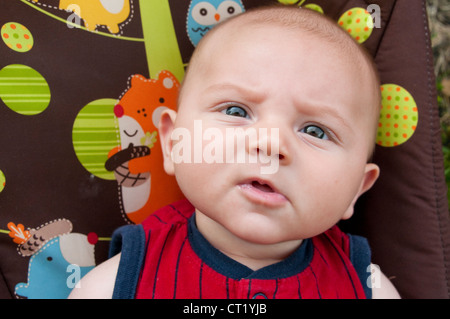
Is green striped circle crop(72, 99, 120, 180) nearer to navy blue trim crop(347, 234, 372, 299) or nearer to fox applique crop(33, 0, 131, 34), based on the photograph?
fox applique crop(33, 0, 131, 34)

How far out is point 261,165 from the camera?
784mm

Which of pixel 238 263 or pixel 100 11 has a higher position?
pixel 100 11

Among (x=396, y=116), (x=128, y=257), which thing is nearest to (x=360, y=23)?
(x=396, y=116)

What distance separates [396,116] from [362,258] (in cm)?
36

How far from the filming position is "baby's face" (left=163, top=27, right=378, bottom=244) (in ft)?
2.64

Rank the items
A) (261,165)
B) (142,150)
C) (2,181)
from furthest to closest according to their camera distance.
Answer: (142,150) < (2,181) < (261,165)

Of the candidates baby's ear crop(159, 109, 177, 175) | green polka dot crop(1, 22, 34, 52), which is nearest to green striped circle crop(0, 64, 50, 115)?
green polka dot crop(1, 22, 34, 52)

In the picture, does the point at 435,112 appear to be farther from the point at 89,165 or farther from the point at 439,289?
the point at 89,165

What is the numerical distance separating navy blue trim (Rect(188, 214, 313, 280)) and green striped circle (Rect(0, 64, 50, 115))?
1.47 ft

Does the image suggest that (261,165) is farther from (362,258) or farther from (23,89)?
(23,89)

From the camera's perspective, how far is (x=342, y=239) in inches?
42.9

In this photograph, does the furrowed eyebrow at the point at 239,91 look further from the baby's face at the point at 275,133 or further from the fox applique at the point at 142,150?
the fox applique at the point at 142,150

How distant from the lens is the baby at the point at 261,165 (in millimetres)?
812

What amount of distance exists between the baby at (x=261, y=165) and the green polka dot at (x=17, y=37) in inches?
13.8
